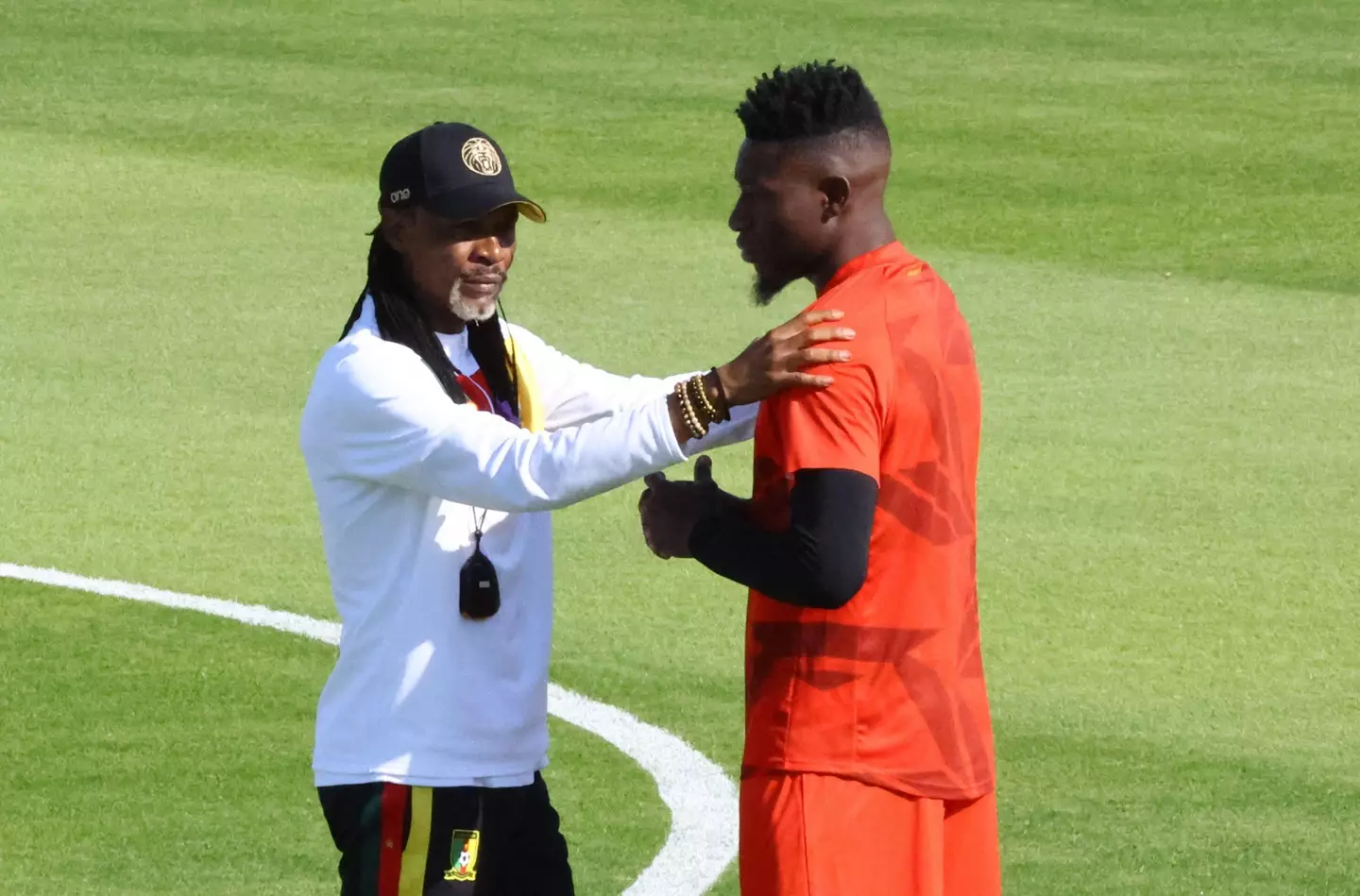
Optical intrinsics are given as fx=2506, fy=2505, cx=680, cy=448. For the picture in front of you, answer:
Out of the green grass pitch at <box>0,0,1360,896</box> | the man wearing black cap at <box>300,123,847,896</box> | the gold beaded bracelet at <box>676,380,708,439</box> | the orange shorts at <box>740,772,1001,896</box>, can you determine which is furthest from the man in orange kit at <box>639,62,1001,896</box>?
the green grass pitch at <box>0,0,1360,896</box>

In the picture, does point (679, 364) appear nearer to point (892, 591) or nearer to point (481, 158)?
point (481, 158)

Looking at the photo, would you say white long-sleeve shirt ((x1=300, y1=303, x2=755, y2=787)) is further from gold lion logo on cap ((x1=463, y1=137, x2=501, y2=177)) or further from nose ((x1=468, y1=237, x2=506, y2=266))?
gold lion logo on cap ((x1=463, y1=137, x2=501, y2=177))

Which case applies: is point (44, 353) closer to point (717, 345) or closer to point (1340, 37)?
point (717, 345)

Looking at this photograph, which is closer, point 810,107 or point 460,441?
point 810,107

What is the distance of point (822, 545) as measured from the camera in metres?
4.35

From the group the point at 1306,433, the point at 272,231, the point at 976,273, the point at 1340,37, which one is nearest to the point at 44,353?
the point at 272,231

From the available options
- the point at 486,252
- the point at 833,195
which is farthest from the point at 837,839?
the point at 486,252

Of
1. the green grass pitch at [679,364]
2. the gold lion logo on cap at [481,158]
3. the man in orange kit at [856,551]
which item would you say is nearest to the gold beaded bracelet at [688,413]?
the man in orange kit at [856,551]

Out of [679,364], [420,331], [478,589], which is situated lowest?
[478,589]

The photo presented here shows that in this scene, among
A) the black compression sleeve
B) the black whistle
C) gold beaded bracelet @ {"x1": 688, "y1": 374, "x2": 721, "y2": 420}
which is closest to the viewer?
the black compression sleeve

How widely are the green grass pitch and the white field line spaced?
0.09m

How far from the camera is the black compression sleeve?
4.36m

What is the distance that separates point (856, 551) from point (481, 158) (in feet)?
4.51

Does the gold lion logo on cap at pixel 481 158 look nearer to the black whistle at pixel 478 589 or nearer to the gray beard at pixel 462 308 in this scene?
the gray beard at pixel 462 308
